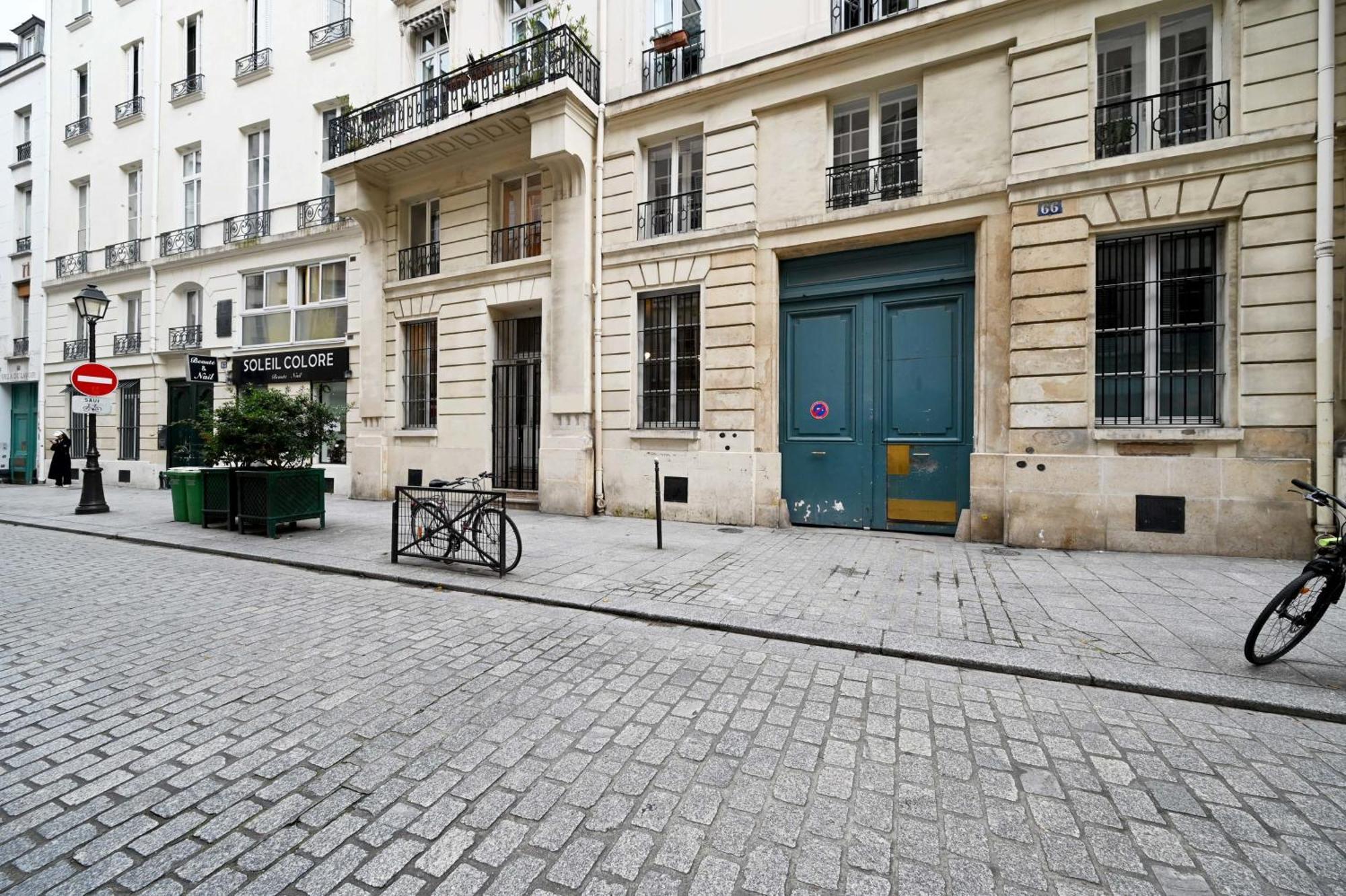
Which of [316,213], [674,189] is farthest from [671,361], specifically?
[316,213]

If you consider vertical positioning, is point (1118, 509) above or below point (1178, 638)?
above

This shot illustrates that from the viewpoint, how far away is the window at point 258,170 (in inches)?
615

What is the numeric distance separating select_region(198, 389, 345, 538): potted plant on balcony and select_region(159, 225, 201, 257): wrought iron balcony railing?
11775 millimetres

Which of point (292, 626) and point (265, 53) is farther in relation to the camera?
point (265, 53)

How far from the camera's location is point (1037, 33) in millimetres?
7949

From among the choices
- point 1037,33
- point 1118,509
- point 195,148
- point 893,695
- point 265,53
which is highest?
point 265,53

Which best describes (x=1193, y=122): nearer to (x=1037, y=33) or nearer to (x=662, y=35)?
(x=1037, y=33)

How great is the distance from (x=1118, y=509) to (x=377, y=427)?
13.9 metres

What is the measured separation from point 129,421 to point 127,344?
2.44 metres

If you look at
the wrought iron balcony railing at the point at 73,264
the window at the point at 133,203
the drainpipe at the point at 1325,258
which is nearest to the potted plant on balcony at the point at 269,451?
the drainpipe at the point at 1325,258

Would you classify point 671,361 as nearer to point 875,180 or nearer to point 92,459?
point 875,180

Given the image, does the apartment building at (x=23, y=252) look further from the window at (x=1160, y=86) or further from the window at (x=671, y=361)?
the window at (x=1160, y=86)

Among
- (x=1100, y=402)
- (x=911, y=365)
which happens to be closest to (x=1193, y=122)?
(x=1100, y=402)

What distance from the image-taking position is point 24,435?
20359 mm
